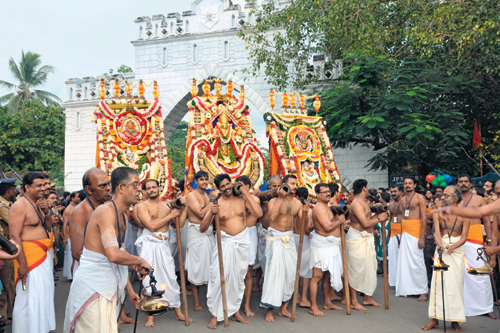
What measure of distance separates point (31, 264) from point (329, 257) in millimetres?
3644

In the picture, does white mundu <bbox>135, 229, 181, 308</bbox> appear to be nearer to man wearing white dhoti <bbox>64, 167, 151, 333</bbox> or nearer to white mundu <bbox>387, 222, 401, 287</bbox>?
man wearing white dhoti <bbox>64, 167, 151, 333</bbox>

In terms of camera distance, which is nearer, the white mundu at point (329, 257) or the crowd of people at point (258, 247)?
the crowd of people at point (258, 247)

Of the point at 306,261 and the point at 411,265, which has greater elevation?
the point at 306,261

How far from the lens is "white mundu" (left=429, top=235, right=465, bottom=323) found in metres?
5.21

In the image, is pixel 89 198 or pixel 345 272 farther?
pixel 345 272

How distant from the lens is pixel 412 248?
7.13m

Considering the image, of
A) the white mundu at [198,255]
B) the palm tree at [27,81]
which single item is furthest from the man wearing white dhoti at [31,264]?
the palm tree at [27,81]

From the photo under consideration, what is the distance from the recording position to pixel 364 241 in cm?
648

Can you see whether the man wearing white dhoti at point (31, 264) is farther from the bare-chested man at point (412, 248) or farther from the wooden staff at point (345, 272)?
the bare-chested man at point (412, 248)

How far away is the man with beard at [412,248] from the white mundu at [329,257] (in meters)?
1.39

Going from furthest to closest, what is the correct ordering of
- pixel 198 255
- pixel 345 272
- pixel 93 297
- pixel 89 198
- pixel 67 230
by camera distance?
pixel 67 230, pixel 198 255, pixel 345 272, pixel 89 198, pixel 93 297

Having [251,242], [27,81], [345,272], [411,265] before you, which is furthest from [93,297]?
[27,81]

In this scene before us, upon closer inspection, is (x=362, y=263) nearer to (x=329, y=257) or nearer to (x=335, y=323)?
(x=329, y=257)

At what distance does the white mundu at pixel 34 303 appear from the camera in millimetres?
4613
